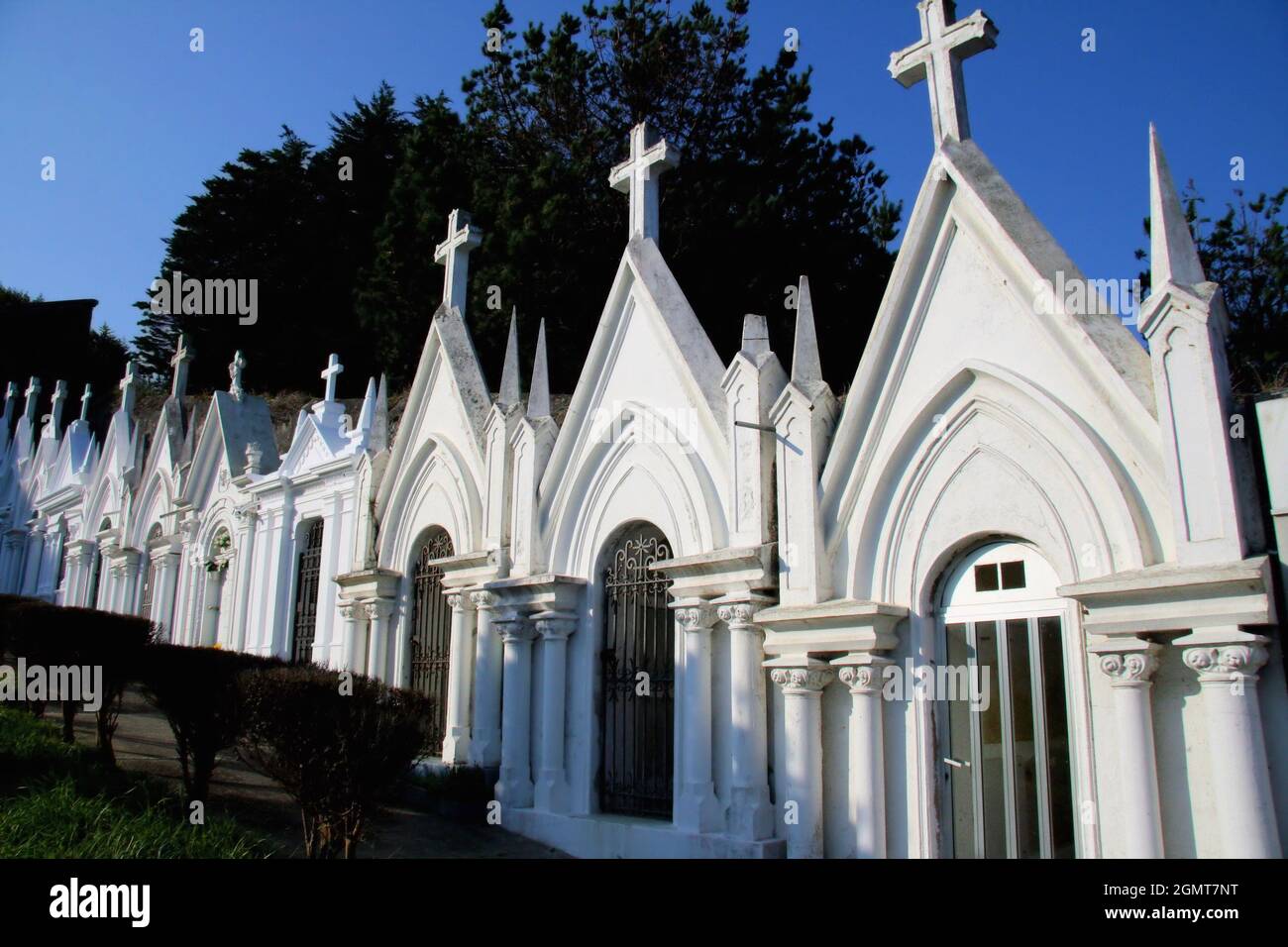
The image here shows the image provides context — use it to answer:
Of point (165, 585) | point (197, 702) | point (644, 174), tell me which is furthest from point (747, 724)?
point (165, 585)

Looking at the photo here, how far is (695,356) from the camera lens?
410 inches

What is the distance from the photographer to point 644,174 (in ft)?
38.1

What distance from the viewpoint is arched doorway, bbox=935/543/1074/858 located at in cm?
739

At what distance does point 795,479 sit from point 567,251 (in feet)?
47.7

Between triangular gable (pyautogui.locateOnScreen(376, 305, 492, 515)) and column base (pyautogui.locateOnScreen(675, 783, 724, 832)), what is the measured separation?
18.9 feet

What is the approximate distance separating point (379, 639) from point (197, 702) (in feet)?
13.6

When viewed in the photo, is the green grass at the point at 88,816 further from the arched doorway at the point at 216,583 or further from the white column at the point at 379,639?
the arched doorway at the point at 216,583

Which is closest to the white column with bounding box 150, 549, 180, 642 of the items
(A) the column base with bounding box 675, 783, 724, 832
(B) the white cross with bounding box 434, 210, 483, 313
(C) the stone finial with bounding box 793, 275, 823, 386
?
(B) the white cross with bounding box 434, 210, 483, 313

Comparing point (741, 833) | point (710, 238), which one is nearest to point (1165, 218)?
point (741, 833)

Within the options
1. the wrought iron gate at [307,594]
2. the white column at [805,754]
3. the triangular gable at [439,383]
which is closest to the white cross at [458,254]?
the triangular gable at [439,383]

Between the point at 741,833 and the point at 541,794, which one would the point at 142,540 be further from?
the point at 741,833

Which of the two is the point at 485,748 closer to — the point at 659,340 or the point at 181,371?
the point at 659,340

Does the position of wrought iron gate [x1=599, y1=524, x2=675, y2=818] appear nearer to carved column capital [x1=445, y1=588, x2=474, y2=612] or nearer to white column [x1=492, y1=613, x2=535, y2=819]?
white column [x1=492, y1=613, x2=535, y2=819]

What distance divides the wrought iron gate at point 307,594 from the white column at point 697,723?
801cm
